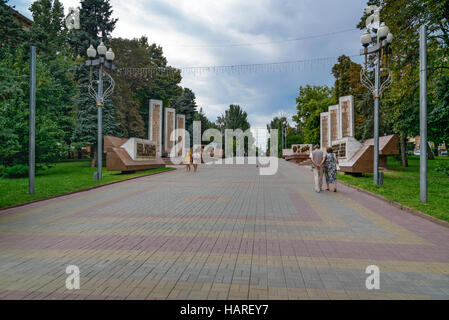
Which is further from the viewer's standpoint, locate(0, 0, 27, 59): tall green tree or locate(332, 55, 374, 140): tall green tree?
locate(332, 55, 374, 140): tall green tree

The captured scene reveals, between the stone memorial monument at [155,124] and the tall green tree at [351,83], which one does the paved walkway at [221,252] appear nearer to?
the stone memorial monument at [155,124]

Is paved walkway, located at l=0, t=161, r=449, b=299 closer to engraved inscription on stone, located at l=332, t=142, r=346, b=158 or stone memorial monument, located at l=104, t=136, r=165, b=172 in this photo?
stone memorial monument, located at l=104, t=136, r=165, b=172

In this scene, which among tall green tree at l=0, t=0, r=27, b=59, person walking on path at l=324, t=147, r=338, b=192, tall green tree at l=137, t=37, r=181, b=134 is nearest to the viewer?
person walking on path at l=324, t=147, r=338, b=192

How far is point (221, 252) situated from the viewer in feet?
13.9

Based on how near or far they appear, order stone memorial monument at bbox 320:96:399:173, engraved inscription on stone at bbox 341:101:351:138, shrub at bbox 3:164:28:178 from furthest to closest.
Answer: engraved inscription on stone at bbox 341:101:351:138
shrub at bbox 3:164:28:178
stone memorial monument at bbox 320:96:399:173

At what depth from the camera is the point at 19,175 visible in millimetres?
17922

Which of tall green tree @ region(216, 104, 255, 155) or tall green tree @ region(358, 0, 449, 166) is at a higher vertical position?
tall green tree @ region(216, 104, 255, 155)

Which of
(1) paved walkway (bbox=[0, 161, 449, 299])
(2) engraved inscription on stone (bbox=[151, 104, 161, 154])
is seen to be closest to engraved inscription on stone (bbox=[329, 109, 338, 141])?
(2) engraved inscription on stone (bbox=[151, 104, 161, 154])

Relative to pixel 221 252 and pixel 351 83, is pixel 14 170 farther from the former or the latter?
pixel 351 83

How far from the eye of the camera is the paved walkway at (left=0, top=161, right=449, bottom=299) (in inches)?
121

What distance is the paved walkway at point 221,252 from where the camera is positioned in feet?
10.1

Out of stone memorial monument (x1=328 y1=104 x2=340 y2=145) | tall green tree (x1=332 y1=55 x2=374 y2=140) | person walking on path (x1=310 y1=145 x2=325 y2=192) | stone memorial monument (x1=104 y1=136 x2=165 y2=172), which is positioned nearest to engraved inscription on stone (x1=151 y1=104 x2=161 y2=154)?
stone memorial monument (x1=104 y1=136 x2=165 y2=172)

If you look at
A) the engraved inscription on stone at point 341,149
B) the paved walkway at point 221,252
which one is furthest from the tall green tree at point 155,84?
the paved walkway at point 221,252

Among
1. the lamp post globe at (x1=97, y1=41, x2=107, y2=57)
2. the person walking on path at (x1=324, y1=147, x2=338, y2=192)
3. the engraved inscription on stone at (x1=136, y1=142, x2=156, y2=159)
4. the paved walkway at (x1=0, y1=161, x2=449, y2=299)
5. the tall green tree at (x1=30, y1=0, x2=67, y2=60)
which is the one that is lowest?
the paved walkway at (x1=0, y1=161, x2=449, y2=299)
